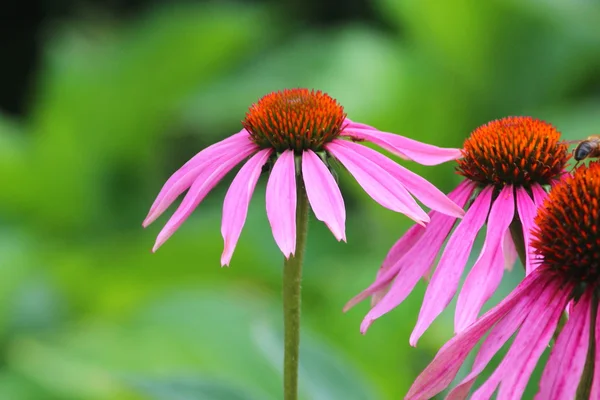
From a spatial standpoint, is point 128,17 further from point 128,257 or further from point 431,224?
point 431,224

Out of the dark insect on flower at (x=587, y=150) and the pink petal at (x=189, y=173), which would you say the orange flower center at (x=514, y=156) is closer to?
the dark insect on flower at (x=587, y=150)

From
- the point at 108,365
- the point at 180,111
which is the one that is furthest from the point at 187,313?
the point at 180,111

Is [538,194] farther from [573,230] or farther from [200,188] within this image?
[200,188]

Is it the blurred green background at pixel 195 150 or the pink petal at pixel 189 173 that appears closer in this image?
the pink petal at pixel 189 173

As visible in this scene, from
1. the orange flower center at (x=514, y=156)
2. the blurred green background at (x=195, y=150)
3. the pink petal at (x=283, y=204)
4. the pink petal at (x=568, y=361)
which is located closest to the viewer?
the pink petal at (x=568, y=361)

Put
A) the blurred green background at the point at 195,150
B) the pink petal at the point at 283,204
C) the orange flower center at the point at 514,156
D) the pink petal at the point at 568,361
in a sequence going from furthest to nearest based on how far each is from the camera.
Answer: the blurred green background at the point at 195,150
the orange flower center at the point at 514,156
the pink petal at the point at 283,204
the pink petal at the point at 568,361

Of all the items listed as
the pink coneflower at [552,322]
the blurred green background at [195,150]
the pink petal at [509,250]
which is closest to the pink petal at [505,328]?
the pink coneflower at [552,322]

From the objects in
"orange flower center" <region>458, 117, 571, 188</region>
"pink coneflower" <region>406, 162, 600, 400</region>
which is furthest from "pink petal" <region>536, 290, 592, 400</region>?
"orange flower center" <region>458, 117, 571, 188</region>

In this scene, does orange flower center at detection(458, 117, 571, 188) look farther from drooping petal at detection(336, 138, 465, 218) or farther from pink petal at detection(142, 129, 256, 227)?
pink petal at detection(142, 129, 256, 227)
